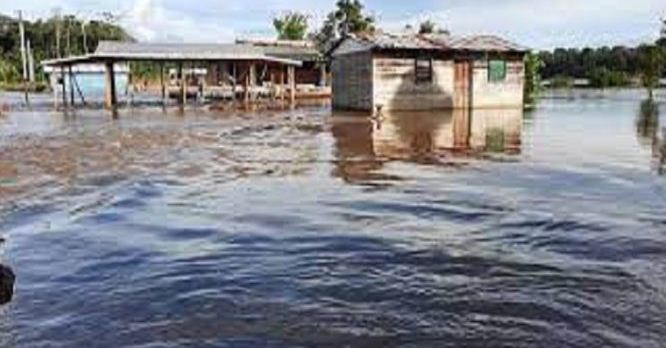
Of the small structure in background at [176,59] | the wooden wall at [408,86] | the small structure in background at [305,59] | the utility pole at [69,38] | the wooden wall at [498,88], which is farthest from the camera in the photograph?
the utility pole at [69,38]

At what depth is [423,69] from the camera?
3922 centimetres

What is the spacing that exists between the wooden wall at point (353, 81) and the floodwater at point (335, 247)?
17.4m

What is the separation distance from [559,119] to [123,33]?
9473cm

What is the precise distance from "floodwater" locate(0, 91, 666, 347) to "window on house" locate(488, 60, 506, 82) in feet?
65.5

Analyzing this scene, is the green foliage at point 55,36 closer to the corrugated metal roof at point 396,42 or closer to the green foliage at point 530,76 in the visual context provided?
the green foliage at point 530,76

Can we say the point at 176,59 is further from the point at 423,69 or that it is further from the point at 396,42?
the point at 423,69

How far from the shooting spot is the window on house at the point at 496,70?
134ft

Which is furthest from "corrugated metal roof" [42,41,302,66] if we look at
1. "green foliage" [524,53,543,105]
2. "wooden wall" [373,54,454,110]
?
"green foliage" [524,53,543,105]

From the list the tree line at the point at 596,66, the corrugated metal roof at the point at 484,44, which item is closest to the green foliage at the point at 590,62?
the tree line at the point at 596,66

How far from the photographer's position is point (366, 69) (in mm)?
38562

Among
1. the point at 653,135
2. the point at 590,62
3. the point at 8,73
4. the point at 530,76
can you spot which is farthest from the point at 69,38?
the point at 653,135

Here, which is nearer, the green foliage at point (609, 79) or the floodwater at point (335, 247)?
the floodwater at point (335, 247)

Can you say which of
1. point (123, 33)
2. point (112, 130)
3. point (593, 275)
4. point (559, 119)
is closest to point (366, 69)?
point (559, 119)

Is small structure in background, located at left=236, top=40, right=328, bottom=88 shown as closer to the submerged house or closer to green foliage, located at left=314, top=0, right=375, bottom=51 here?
green foliage, located at left=314, top=0, right=375, bottom=51
